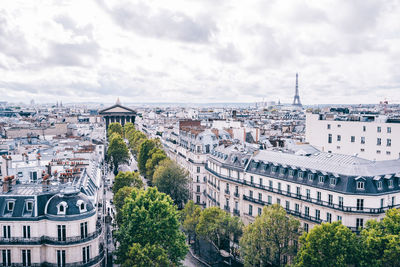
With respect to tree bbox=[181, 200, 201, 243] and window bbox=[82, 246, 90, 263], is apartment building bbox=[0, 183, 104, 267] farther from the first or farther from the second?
tree bbox=[181, 200, 201, 243]

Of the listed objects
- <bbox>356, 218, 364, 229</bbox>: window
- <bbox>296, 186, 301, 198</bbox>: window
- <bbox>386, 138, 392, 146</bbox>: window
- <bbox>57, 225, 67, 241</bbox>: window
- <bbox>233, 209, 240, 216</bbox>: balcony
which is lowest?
<bbox>233, 209, 240, 216</bbox>: balcony

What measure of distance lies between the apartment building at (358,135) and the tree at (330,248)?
115 feet

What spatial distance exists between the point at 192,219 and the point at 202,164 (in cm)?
2158

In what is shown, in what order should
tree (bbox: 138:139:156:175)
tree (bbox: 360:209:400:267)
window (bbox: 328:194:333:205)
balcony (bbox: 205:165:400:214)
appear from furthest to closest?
tree (bbox: 138:139:156:175) < window (bbox: 328:194:333:205) < balcony (bbox: 205:165:400:214) < tree (bbox: 360:209:400:267)

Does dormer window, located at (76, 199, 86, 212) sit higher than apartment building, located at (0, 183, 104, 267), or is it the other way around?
dormer window, located at (76, 199, 86, 212)

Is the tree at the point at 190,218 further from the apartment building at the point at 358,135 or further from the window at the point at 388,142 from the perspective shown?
the window at the point at 388,142

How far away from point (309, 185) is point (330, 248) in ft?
41.4

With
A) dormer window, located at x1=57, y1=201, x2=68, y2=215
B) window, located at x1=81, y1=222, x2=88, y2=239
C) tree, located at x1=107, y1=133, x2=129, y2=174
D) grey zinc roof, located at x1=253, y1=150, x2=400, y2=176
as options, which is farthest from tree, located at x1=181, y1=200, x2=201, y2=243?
tree, located at x1=107, y1=133, x2=129, y2=174

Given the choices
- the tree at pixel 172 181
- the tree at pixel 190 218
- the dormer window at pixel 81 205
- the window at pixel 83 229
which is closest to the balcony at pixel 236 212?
the tree at pixel 190 218

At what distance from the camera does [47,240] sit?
34906 millimetres

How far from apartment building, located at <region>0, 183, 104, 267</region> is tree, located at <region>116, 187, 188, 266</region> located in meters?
4.31

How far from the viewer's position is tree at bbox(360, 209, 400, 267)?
32.6m

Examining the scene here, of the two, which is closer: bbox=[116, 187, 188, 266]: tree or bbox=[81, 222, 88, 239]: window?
bbox=[81, 222, 88, 239]: window

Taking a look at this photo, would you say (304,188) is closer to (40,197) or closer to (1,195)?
(40,197)
